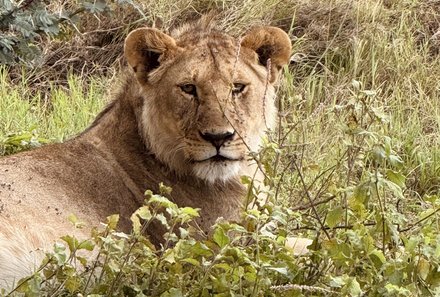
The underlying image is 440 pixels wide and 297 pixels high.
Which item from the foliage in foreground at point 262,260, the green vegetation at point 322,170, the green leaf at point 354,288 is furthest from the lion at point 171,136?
the green leaf at point 354,288

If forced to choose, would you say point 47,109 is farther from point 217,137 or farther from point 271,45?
point 217,137

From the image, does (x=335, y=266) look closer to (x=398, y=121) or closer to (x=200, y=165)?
(x=200, y=165)

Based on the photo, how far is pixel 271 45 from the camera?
4625 millimetres

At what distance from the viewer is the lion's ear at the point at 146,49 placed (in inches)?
177

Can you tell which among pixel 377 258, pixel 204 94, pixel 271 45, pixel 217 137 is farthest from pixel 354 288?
pixel 271 45

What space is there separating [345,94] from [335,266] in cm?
338

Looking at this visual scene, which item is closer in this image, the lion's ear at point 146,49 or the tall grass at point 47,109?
the lion's ear at point 146,49

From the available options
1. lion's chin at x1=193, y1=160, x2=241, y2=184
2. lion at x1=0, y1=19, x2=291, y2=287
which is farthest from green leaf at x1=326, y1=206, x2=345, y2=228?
lion's chin at x1=193, y1=160, x2=241, y2=184

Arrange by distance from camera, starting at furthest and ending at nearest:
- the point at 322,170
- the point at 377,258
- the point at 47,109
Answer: the point at 47,109, the point at 322,170, the point at 377,258

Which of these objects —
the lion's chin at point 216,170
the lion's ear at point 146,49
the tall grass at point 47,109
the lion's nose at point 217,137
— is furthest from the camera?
the tall grass at point 47,109

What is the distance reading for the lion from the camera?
4266 mm

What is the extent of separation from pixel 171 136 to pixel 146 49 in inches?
13.9

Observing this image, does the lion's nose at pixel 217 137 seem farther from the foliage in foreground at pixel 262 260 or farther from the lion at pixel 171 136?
the foliage in foreground at pixel 262 260

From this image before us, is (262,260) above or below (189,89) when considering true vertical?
below
